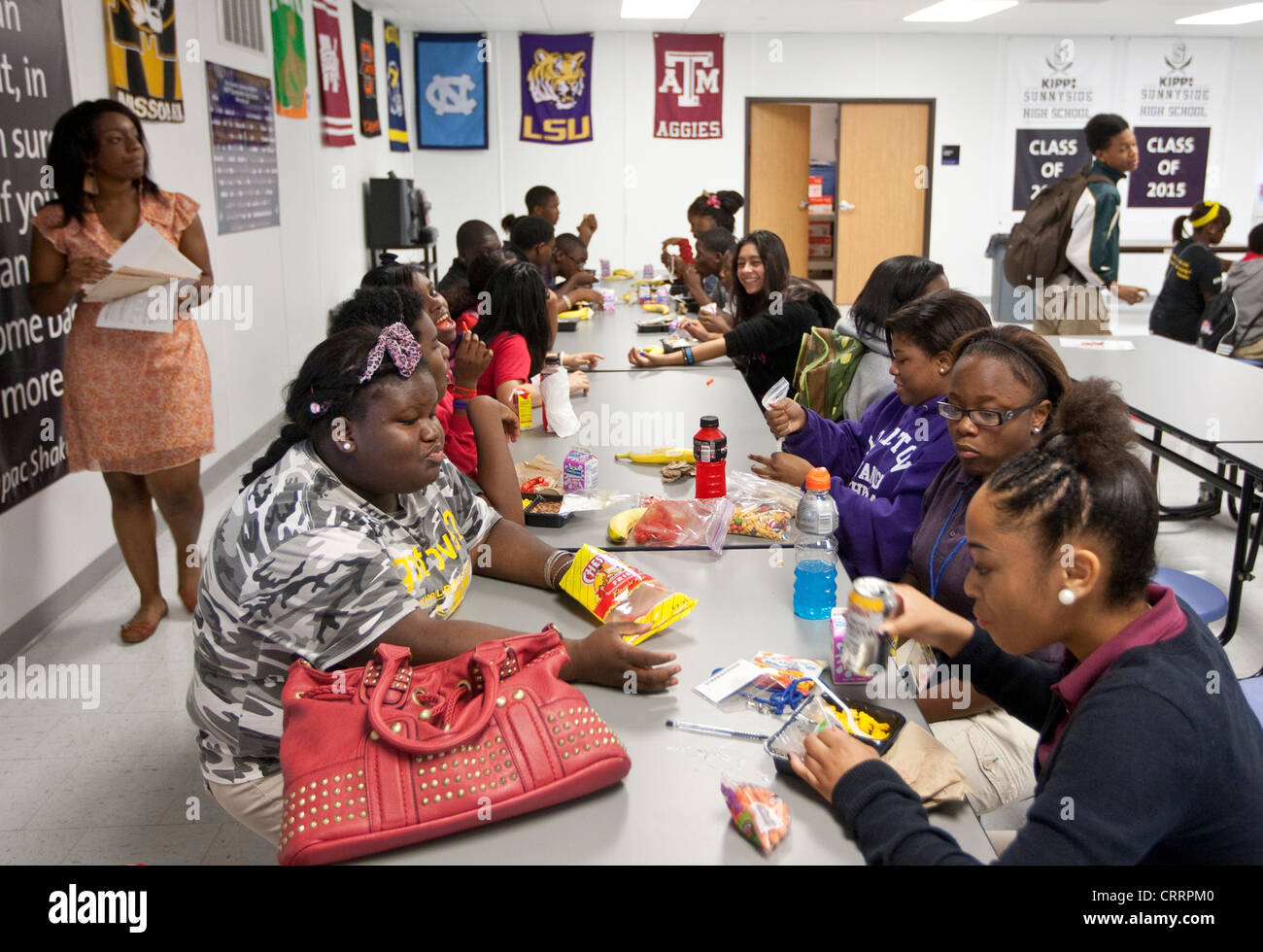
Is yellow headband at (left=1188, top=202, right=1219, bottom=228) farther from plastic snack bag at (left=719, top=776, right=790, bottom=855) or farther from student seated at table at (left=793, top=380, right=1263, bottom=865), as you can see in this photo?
plastic snack bag at (left=719, top=776, right=790, bottom=855)

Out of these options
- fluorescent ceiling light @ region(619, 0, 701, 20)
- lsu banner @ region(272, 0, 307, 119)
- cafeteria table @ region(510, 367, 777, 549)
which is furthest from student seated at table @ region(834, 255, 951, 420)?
fluorescent ceiling light @ region(619, 0, 701, 20)

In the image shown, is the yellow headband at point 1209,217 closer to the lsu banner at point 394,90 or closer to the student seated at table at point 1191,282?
the student seated at table at point 1191,282

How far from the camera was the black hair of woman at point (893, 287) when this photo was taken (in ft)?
9.66

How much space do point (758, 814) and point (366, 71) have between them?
28.8 feet

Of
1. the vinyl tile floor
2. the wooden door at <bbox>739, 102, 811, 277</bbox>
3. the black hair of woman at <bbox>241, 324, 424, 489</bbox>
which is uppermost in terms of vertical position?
the wooden door at <bbox>739, 102, 811, 277</bbox>

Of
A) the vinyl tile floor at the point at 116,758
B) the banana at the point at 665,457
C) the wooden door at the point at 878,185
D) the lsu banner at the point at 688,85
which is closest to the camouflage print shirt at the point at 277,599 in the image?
the vinyl tile floor at the point at 116,758

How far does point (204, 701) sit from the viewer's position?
1.60 m

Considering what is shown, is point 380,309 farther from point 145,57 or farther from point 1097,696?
point 145,57

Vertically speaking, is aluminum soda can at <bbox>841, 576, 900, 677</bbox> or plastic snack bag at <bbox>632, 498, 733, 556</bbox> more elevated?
aluminum soda can at <bbox>841, 576, 900, 677</bbox>

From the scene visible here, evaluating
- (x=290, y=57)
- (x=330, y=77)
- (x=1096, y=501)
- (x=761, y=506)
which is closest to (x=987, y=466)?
(x=761, y=506)

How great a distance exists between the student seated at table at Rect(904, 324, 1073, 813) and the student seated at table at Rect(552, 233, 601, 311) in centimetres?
456

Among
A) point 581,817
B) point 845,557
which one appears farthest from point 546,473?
point 581,817

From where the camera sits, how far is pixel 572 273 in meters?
6.75

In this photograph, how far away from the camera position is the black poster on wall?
3129 mm
